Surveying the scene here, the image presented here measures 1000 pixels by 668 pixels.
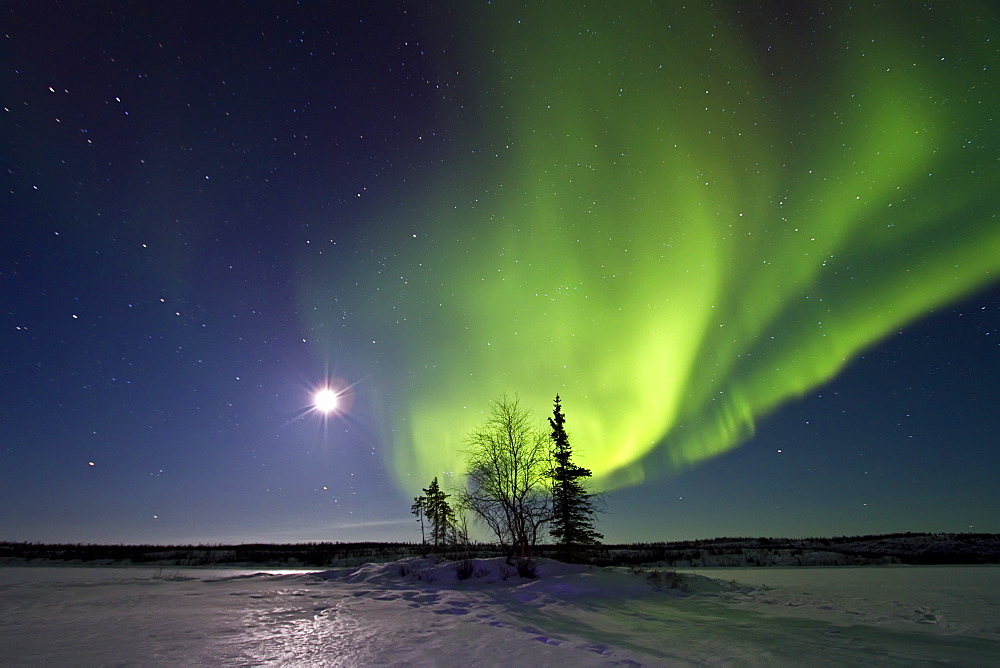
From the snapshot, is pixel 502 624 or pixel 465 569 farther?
pixel 465 569

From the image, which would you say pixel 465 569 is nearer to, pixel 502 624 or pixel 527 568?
pixel 527 568

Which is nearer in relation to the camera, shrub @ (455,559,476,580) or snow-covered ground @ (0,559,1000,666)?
snow-covered ground @ (0,559,1000,666)

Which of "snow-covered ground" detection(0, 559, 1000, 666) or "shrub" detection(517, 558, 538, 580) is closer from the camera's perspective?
"snow-covered ground" detection(0, 559, 1000, 666)

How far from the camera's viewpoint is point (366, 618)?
34.9 feet

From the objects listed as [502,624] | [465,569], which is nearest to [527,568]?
[465,569]

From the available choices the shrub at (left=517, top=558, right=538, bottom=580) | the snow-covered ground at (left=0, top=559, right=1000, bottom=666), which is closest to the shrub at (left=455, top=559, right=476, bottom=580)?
the snow-covered ground at (left=0, top=559, right=1000, bottom=666)

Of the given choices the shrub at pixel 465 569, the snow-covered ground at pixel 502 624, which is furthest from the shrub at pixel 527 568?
the shrub at pixel 465 569

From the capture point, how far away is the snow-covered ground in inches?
280

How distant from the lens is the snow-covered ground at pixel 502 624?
280 inches

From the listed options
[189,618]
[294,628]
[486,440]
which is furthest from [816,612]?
[486,440]

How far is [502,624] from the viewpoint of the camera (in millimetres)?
9938

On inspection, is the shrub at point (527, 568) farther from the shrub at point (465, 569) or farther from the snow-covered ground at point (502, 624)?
the shrub at point (465, 569)

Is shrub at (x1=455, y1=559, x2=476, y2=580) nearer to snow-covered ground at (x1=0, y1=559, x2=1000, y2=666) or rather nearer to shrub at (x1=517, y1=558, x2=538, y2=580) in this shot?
snow-covered ground at (x1=0, y1=559, x2=1000, y2=666)

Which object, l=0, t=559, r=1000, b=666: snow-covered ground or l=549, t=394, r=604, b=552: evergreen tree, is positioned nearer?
l=0, t=559, r=1000, b=666: snow-covered ground
